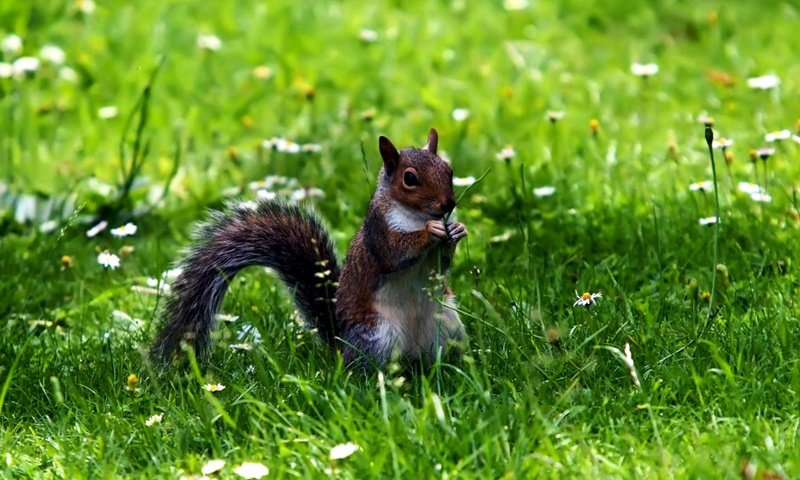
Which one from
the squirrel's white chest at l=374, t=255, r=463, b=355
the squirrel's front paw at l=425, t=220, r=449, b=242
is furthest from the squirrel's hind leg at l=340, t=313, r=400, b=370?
the squirrel's front paw at l=425, t=220, r=449, b=242

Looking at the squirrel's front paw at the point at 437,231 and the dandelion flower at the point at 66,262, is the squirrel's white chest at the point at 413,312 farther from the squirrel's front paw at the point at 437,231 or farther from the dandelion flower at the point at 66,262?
the dandelion flower at the point at 66,262

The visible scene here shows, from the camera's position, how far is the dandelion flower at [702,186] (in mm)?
4187

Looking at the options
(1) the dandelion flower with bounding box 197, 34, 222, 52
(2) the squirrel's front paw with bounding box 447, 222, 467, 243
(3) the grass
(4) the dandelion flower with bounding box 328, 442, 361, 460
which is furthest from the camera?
(1) the dandelion flower with bounding box 197, 34, 222, 52

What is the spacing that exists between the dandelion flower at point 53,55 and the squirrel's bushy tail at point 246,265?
333 centimetres

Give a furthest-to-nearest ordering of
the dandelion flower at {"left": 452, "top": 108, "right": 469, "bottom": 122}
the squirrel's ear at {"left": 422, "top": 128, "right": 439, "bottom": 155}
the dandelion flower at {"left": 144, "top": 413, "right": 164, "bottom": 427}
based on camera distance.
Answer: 1. the dandelion flower at {"left": 452, "top": 108, "right": 469, "bottom": 122}
2. the squirrel's ear at {"left": 422, "top": 128, "right": 439, "bottom": 155}
3. the dandelion flower at {"left": 144, "top": 413, "right": 164, "bottom": 427}

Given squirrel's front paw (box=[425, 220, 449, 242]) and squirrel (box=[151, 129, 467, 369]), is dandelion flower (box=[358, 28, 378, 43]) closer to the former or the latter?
squirrel (box=[151, 129, 467, 369])

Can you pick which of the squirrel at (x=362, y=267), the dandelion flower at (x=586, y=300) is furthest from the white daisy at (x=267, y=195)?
the dandelion flower at (x=586, y=300)

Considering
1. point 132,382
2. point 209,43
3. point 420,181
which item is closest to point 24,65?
point 209,43

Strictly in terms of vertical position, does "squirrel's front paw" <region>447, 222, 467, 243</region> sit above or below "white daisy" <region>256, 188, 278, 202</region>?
above

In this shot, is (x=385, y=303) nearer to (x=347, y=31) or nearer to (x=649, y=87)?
(x=649, y=87)

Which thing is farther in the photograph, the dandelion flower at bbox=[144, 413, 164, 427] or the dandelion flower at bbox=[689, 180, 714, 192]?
the dandelion flower at bbox=[689, 180, 714, 192]

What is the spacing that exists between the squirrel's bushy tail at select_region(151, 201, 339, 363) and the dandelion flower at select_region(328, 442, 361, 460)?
2.31 ft

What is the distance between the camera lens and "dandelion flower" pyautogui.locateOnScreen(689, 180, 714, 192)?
13.7ft

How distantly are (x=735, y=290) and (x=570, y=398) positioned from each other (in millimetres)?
848
